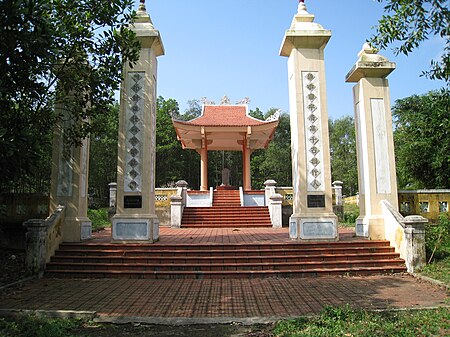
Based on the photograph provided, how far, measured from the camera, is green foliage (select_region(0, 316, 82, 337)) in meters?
3.89

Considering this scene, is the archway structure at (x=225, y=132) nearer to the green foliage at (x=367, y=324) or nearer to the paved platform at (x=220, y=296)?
the paved platform at (x=220, y=296)

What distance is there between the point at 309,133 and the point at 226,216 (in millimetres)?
7382

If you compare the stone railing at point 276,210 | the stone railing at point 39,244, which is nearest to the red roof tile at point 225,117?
the stone railing at point 276,210

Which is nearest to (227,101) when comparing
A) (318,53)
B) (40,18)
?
(318,53)

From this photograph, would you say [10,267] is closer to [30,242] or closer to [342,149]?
[30,242]

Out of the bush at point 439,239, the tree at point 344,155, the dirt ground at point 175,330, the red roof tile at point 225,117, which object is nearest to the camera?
the dirt ground at point 175,330

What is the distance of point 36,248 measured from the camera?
7.09 metres

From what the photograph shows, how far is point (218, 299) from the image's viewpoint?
5.38 meters

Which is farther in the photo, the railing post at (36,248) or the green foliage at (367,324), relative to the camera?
the railing post at (36,248)

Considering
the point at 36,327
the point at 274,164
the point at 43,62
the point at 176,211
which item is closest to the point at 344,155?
the point at 274,164

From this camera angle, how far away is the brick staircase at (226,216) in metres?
14.3

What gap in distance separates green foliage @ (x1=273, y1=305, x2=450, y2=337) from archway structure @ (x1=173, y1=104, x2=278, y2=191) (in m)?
15.8

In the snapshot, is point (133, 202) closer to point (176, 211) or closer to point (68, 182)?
point (68, 182)

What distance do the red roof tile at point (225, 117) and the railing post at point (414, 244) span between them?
530 inches
